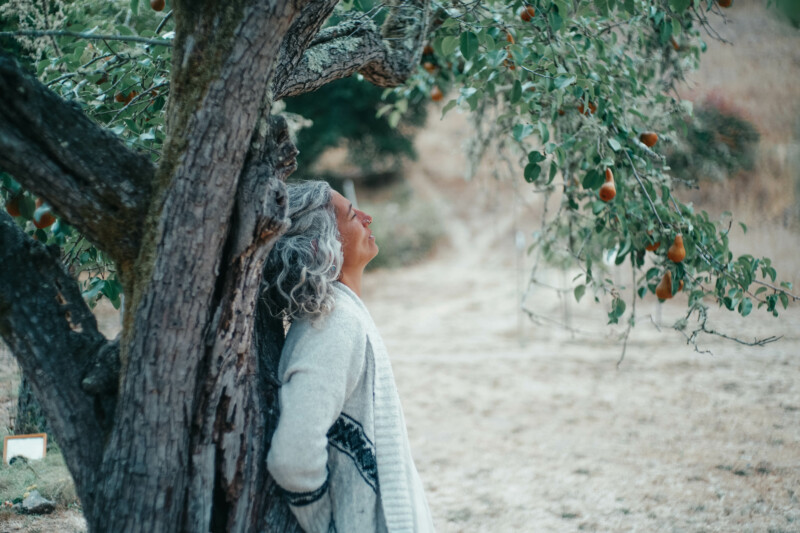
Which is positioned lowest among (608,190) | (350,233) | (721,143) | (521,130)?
(350,233)

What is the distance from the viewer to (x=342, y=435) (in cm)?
142

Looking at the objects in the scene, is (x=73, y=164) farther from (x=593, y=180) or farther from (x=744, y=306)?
(x=744, y=306)

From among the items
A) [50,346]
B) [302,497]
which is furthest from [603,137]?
[50,346]

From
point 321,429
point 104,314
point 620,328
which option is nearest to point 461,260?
point 620,328

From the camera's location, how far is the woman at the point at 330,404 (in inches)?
50.7

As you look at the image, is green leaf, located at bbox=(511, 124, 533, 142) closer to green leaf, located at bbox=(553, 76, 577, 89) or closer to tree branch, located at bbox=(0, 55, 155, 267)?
green leaf, located at bbox=(553, 76, 577, 89)

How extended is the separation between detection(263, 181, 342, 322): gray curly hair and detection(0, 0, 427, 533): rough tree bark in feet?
0.60

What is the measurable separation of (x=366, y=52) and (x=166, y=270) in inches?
48.8

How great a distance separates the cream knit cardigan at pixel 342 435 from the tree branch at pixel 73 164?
0.45 meters

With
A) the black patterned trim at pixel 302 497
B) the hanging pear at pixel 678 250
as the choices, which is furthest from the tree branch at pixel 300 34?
the hanging pear at pixel 678 250

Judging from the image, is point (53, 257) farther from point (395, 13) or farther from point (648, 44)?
point (648, 44)

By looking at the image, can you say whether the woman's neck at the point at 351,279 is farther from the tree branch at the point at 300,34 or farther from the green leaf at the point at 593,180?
the green leaf at the point at 593,180

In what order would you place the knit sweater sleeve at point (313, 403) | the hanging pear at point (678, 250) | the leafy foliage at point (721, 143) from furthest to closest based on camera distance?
1. the leafy foliage at point (721, 143)
2. the hanging pear at point (678, 250)
3. the knit sweater sleeve at point (313, 403)

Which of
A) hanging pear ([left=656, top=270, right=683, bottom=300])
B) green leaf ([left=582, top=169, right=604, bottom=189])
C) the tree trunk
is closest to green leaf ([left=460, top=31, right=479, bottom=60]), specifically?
green leaf ([left=582, top=169, right=604, bottom=189])
